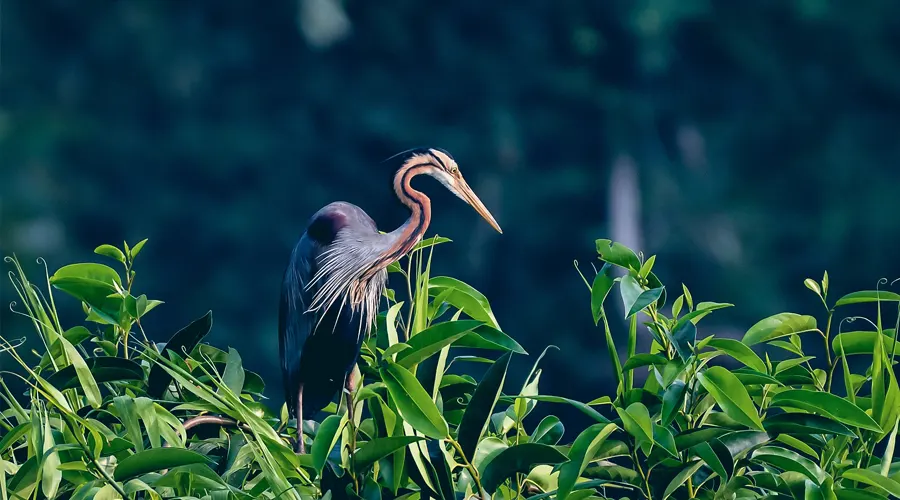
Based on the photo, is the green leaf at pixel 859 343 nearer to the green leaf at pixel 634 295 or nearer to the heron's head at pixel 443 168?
the green leaf at pixel 634 295

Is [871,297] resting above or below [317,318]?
above

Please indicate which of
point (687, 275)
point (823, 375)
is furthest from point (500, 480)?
point (687, 275)

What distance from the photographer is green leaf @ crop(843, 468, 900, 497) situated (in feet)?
2.16

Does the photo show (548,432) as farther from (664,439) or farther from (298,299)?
(298,299)

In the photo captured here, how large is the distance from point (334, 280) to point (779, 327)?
832 mm

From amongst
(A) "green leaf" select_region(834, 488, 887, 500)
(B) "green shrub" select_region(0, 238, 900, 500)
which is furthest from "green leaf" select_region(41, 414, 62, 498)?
(A) "green leaf" select_region(834, 488, 887, 500)

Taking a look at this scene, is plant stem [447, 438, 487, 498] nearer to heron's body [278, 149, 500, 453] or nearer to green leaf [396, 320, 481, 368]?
green leaf [396, 320, 481, 368]

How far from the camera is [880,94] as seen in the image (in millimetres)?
7277

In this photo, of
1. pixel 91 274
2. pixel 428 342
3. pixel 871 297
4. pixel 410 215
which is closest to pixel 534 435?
pixel 428 342

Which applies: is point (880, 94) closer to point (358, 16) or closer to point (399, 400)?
point (358, 16)

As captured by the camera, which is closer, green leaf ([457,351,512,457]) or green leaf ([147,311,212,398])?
green leaf ([457,351,512,457])

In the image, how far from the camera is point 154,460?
0.68m

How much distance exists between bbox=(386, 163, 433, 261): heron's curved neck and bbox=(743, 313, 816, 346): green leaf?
0.74m

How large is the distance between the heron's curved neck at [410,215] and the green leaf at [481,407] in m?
0.78
